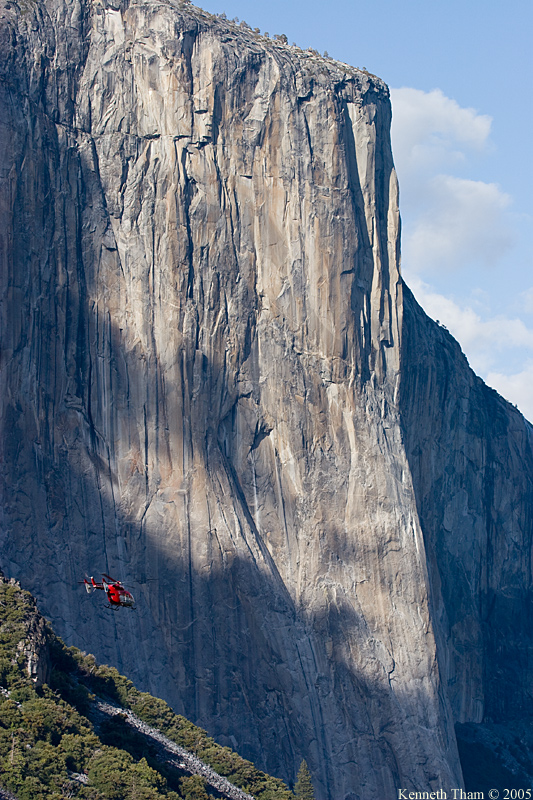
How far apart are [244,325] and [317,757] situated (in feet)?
64.5

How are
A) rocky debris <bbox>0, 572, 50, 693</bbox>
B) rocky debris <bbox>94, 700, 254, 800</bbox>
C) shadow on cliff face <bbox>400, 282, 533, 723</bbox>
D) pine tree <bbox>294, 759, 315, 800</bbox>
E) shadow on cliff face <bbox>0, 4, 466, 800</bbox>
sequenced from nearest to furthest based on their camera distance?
rocky debris <bbox>0, 572, 50, 693</bbox>, rocky debris <bbox>94, 700, 254, 800</bbox>, pine tree <bbox>294, 759, 315, 800</bbox>, shadow on cliff face <bbox>0, 4, 466, 800</bbox>, shadow on cliff face <bbox>400, 282, 533, 723</bbox>

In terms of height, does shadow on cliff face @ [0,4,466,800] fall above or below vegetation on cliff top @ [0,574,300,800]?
above

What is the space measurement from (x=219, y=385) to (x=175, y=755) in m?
20.8

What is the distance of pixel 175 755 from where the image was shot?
144 ft

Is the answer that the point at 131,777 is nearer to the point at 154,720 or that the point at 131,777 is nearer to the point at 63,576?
the point at 154,720

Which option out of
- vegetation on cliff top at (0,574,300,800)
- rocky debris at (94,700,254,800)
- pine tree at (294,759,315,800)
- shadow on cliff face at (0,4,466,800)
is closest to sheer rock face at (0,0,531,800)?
shadow on cliff face at (0,4,466,800)

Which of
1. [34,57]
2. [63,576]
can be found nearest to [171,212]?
[34,57]

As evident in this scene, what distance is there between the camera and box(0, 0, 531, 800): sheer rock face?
56.5m

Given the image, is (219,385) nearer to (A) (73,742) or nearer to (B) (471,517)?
(B) (471,517)

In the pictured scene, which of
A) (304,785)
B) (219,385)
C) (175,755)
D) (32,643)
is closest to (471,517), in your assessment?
(219,385)

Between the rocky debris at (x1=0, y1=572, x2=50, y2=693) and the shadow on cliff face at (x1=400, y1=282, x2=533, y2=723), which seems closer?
the rocky debris at (x1=0, y1=572, x2=50, y2=693)

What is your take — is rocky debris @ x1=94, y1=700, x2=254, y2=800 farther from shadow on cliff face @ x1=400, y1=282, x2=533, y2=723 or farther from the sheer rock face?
shadow on cliff face @ x1=400, y1=282, x2=533, y2=723

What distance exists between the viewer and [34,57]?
5916cm

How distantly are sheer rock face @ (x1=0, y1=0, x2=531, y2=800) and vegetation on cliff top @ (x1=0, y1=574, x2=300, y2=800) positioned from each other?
9608 mm
